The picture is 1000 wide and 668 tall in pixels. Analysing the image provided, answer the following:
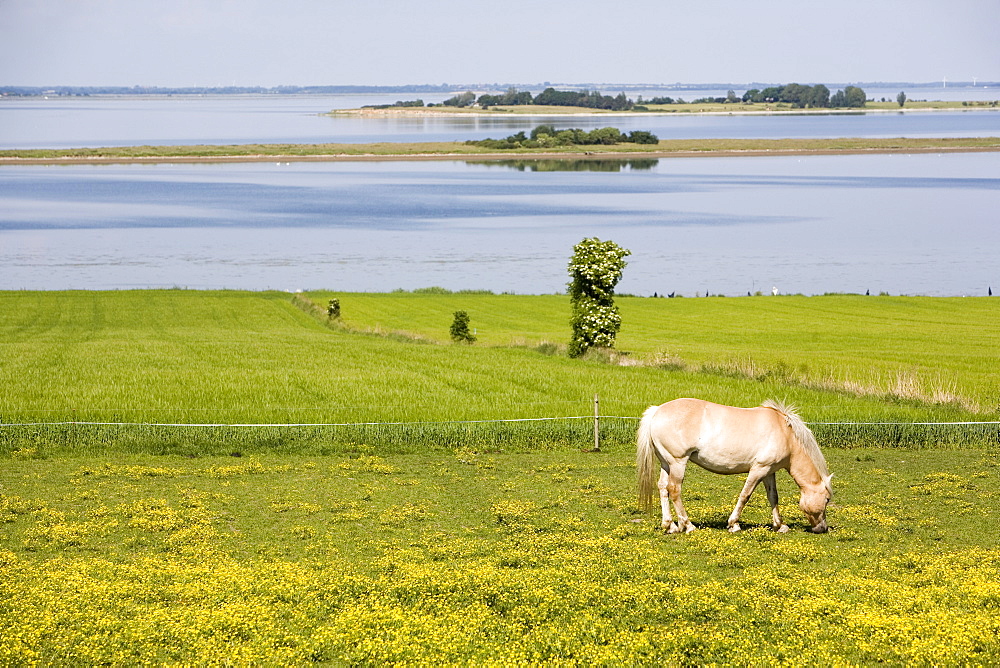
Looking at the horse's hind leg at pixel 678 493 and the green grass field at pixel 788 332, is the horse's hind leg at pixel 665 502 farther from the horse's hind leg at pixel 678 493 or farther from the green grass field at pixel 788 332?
the green grass field at pixel 788 332

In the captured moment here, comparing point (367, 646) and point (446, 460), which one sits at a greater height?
point (367, 646)

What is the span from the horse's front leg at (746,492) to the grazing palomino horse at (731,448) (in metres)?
0.02

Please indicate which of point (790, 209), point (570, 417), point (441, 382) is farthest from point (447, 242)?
point (570, 417)

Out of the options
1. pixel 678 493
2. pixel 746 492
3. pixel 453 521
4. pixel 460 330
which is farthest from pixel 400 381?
pixel 746 492

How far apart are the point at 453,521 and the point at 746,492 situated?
5773mm

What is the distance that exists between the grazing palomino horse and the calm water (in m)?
71.5

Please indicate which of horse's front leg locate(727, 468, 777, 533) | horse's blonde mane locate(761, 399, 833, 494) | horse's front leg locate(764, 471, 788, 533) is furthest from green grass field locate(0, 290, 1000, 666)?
horse's blonde mane locate(761, 399, 833, 494)

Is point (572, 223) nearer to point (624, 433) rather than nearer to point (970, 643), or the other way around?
point (624, 433)

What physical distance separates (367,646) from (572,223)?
128 metres

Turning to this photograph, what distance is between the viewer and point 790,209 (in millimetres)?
156375

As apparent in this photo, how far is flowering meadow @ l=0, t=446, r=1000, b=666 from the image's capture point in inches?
534

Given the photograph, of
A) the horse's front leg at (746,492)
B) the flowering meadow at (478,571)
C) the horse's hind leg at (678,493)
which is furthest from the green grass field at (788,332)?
the horse's hind leg at (678,493)

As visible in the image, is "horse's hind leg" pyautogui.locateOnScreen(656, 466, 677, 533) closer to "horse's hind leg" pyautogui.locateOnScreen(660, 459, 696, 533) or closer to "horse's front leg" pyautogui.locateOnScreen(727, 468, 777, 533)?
"horse's hind leg" pyautogui.locateOnScreen(660, 459, 696, 533)

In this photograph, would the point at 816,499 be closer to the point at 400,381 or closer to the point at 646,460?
the point at 646,460
